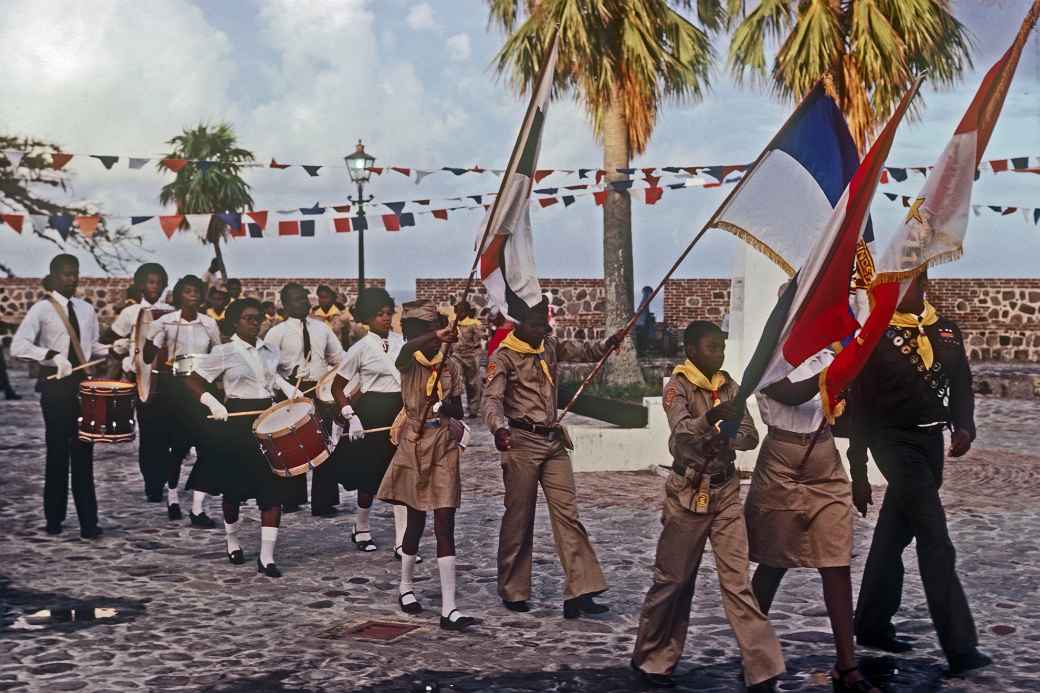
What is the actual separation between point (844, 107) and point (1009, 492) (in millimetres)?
8344

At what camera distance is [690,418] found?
18.9 ft

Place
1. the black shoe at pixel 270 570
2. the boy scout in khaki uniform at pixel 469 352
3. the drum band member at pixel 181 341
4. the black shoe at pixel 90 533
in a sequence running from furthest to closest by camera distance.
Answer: the boy scout in khaki uniform at pixel 469 352
the drum band member at pixel 181 341
the black shoe at pixel 90 533
the black shoe at pixel 270 570

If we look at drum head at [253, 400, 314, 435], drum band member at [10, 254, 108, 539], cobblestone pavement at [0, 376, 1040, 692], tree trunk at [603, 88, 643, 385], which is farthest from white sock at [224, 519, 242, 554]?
tree trunk at [603, 88, 643, 385]

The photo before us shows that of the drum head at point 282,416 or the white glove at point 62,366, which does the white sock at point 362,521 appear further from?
the white glove at point 62,366

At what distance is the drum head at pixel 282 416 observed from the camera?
26.9 ft

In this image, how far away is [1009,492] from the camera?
38.4 ft

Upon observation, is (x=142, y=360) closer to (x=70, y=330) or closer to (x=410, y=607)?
(x=70, y=330)

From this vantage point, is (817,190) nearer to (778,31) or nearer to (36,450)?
(36,450)

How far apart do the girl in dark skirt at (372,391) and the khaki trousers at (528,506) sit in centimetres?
131

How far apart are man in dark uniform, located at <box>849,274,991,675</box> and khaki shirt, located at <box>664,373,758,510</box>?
712 millimetres

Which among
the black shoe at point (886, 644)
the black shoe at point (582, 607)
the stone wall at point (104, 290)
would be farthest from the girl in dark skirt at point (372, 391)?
the stone wall at point (104, 290)

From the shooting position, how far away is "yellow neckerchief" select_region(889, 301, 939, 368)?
6.20 m

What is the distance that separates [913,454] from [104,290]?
101 ft

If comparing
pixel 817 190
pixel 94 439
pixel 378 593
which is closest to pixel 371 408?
pixel 378 593
